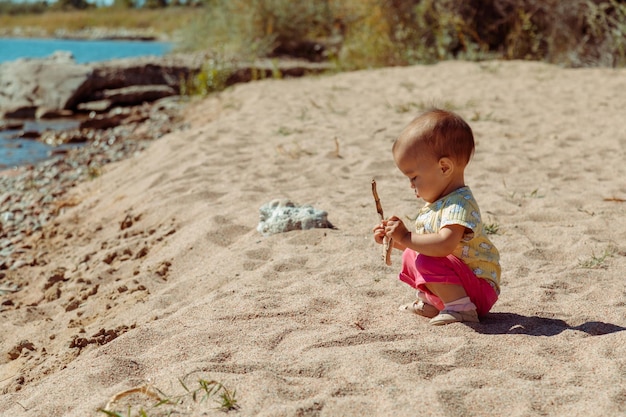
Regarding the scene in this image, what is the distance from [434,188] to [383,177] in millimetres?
2475

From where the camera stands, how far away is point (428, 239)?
8.88 feet

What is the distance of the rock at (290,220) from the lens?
161 inches

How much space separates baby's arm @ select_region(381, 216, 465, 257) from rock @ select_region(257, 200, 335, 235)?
1.40 m

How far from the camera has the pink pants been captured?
2.84 meters

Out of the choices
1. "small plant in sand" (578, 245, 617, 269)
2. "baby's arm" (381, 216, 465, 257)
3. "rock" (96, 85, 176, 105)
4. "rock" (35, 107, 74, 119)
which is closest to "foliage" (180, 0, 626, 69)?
"rock" (96, 85, 176, 105)

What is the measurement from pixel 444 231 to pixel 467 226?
0.09m

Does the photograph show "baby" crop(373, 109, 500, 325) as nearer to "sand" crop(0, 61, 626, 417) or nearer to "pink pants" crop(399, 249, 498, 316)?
"pink pants" crop(399, 249, 498, 316)

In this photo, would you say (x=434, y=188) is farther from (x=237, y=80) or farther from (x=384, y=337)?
(x=237, y=80)

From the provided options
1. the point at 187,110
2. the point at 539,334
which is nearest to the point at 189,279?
the point at 539,334

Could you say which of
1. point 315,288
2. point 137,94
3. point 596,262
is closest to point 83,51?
point 137,94

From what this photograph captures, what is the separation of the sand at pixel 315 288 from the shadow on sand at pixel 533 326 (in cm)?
1

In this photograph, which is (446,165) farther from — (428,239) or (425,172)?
(428,239)

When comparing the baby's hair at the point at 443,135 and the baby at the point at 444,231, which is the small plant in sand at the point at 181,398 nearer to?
the baby at the point at 444,231

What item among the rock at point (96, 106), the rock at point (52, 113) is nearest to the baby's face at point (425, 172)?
the rock at point (96, 106)
